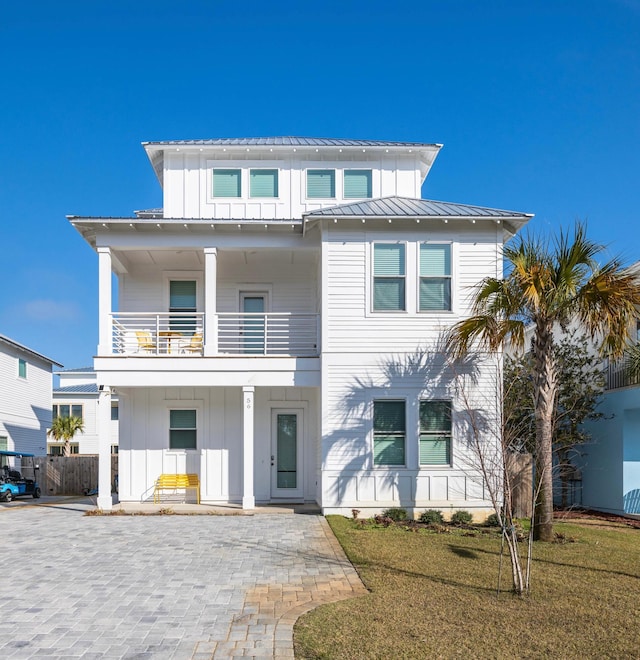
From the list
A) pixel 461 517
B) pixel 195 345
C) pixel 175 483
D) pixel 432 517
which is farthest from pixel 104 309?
pixel 461 517

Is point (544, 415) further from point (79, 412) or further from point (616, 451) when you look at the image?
point (79, 412)

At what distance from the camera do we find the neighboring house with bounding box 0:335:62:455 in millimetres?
29078

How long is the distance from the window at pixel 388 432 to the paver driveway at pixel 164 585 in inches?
86.1

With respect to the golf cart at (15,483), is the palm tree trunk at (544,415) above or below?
above

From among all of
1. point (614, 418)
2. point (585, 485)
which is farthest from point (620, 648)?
point (585, 485)

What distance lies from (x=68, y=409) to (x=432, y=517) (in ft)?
115

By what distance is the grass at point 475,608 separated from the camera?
6.33 metres

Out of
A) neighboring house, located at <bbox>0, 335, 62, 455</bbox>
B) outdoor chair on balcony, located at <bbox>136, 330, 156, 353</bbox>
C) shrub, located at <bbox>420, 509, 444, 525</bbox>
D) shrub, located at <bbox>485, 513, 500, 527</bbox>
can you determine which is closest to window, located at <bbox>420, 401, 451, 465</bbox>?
shrub, located at <bbox>420, 509, 444, 525</bbox>

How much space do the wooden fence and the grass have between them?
16307mm

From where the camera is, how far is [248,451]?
15.8m

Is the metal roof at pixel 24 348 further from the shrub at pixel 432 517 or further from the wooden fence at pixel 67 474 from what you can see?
the shrub at pixel 432 517

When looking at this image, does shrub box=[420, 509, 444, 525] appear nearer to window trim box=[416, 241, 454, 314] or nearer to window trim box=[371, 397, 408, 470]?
window trim box=[371, 397, 408, 470]

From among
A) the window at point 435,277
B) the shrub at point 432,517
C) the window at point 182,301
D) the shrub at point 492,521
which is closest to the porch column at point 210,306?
the window at point 182,301

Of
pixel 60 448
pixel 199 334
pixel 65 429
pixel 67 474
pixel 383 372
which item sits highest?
pixel 199 334
